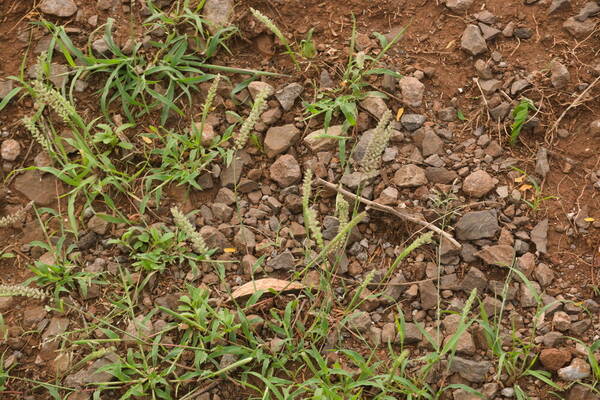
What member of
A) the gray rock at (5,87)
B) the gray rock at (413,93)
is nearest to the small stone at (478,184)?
the gray rock at (413,93)

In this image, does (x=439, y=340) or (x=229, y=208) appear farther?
(x=229, y=208)

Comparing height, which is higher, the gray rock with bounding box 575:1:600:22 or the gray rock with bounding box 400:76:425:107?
the gray rock with bounding box 575:1:600:22

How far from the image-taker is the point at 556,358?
2367 mm

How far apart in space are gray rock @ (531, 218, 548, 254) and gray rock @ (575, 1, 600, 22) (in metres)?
1.02

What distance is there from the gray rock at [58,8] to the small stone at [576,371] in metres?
2.84

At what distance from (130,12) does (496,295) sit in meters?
2.25

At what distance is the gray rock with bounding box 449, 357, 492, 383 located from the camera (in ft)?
7.82

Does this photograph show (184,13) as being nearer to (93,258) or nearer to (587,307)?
(93,258)

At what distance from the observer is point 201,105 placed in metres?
2.85

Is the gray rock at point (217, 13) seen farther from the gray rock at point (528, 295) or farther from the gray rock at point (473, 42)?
the gray rock at point (528, 295)

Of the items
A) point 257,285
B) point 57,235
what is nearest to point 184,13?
point 57,235

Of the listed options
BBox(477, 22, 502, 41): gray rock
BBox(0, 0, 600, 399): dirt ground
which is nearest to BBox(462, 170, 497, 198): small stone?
BBox(0, 0, 600, 399): dirt ground

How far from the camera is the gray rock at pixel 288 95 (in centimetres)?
295

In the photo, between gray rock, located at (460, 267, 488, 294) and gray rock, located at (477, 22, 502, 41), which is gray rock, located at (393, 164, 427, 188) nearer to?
gray rock, located at (460, 267, 488, 294)
